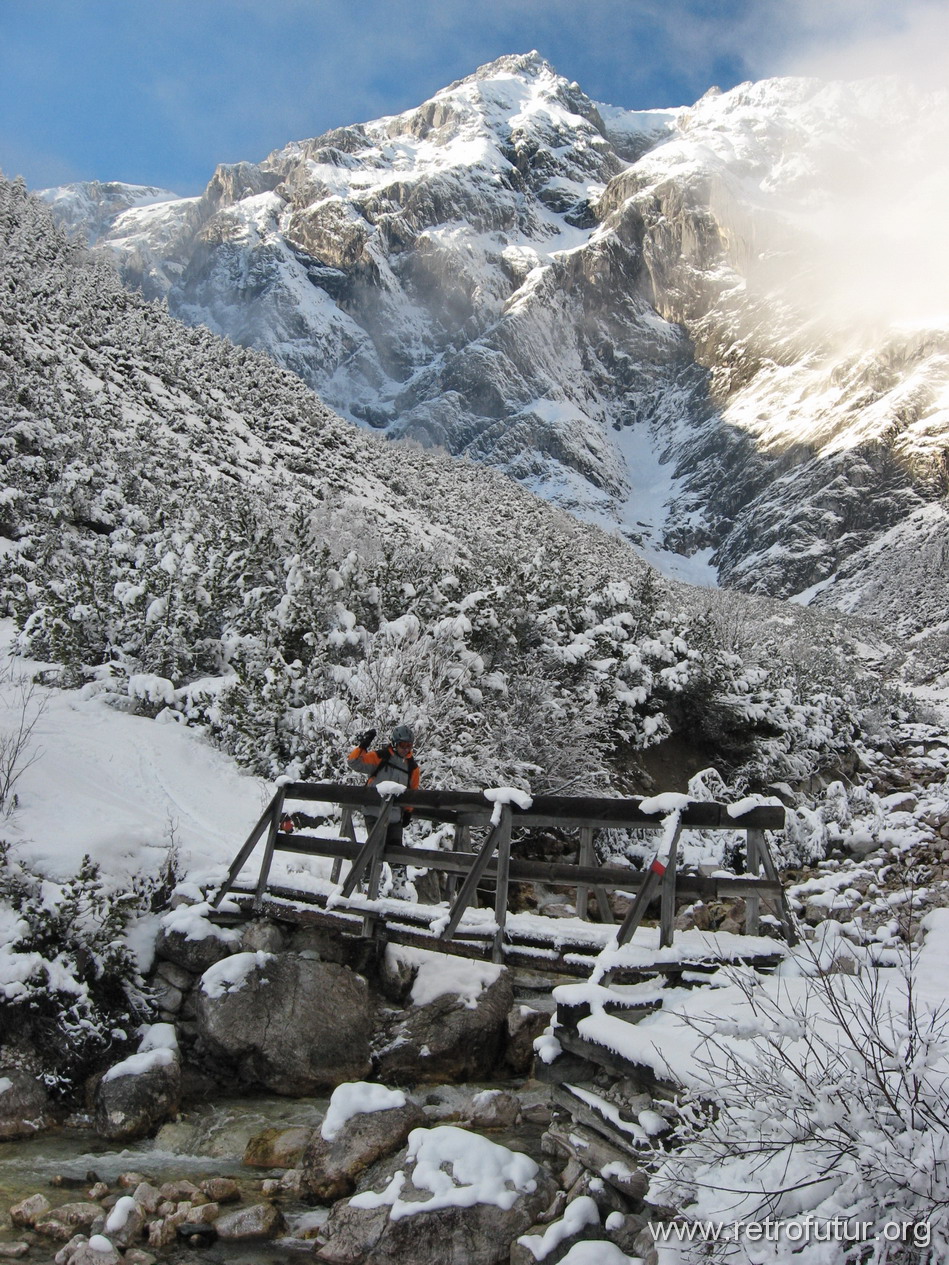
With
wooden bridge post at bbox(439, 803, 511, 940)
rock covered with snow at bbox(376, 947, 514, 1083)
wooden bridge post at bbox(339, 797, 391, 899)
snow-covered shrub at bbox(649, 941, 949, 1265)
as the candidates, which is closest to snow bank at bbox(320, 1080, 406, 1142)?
rock covered with snow at bbox(376, 947, 514, 1083)

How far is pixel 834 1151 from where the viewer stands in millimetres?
2660

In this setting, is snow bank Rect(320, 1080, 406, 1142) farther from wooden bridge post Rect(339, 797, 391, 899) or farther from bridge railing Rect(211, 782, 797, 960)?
wooden bridge post Rect(339, 797, 391, 899)

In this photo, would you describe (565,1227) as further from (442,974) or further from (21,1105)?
(21,1105)

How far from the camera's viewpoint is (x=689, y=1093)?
10.3 feet

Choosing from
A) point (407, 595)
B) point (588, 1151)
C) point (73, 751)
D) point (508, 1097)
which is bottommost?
point (508, 1097)

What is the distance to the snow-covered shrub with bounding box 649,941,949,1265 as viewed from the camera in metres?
2.45

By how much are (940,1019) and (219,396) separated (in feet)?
125

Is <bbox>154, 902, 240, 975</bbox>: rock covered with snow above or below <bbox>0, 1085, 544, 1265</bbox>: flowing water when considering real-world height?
above

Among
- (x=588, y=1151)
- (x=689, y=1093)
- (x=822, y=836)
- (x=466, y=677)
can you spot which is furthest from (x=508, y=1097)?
(x=822, y=836)

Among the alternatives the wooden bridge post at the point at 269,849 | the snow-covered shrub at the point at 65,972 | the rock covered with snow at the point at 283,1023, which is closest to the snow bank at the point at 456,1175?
the rock covered with snow at the point at 283,1023

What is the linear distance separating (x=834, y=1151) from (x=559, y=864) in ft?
11.6

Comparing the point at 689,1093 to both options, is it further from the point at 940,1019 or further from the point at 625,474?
the point at 625,474

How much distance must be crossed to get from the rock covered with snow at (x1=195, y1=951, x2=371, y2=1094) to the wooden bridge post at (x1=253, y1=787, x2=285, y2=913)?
22.4 inches

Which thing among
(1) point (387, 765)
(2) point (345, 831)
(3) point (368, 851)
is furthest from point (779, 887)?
(2) point (345, 831)
